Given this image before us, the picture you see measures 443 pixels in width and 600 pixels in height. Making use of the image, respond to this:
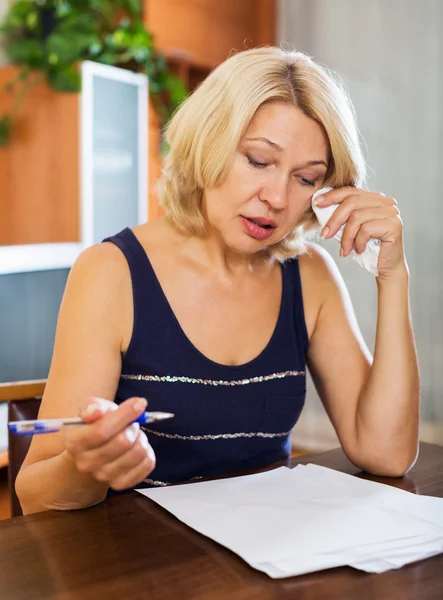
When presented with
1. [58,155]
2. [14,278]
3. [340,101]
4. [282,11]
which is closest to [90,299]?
[340,101]

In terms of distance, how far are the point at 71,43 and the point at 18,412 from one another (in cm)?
229

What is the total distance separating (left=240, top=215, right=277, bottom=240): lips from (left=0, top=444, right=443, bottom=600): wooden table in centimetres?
51

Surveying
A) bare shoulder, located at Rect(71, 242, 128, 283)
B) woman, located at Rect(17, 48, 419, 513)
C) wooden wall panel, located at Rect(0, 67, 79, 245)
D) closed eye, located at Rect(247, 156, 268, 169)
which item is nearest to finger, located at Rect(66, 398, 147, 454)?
woman, located at Rect(17, 48, 419, 513)

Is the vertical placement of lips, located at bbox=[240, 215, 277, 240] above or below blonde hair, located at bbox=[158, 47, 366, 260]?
below

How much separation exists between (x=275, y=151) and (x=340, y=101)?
0.57 ft

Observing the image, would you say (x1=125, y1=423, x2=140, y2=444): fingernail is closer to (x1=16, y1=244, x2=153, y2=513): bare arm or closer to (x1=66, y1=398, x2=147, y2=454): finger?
(x1=66, y1=398, x2=147, y2=454): finger

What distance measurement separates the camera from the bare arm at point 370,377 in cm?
127

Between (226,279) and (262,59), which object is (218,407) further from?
(262,59)

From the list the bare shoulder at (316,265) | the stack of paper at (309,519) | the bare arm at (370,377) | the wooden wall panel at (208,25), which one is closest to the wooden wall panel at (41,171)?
the wooden wall panel at (208,25)

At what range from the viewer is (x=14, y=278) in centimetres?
215

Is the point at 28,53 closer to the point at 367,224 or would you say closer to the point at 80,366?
the point at 367,224

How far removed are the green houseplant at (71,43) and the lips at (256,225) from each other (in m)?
2.15

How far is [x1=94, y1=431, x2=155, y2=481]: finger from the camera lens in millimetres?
857

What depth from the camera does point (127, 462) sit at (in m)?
0.86
